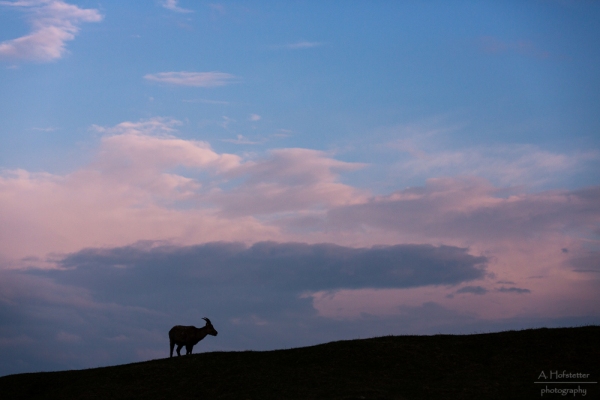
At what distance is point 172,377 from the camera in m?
35.9

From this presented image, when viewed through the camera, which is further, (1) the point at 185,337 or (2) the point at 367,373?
(1) the point at 185,337

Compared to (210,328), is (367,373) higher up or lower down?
lower down

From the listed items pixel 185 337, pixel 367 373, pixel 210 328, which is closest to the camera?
pixel 367 373

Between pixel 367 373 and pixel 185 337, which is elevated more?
pixel 185 337

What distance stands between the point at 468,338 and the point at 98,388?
2227 cm

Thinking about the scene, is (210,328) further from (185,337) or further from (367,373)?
(367,373)

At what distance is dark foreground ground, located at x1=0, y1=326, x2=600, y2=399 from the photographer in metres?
30.8

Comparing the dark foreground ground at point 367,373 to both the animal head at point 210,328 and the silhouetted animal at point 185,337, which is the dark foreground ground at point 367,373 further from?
the animal head at point 210,328

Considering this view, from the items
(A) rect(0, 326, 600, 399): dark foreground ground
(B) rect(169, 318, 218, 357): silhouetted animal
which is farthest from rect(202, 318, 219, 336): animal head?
(A) rect(0, 326, 600, 399): dark foreground ground

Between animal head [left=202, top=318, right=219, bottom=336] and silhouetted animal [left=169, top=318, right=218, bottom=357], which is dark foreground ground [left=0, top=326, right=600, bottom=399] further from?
animal head [left=202, top=318, right=219, bottom=336]

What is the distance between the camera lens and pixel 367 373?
34.0m

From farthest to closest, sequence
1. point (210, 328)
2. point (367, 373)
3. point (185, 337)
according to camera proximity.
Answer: point (210, 328), point (185, 337), point (367, 373)

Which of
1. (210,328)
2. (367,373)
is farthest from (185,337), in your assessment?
(367,373)

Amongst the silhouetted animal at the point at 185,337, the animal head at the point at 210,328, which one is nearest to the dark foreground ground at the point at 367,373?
the silhouetted animal at the point at 185,337
